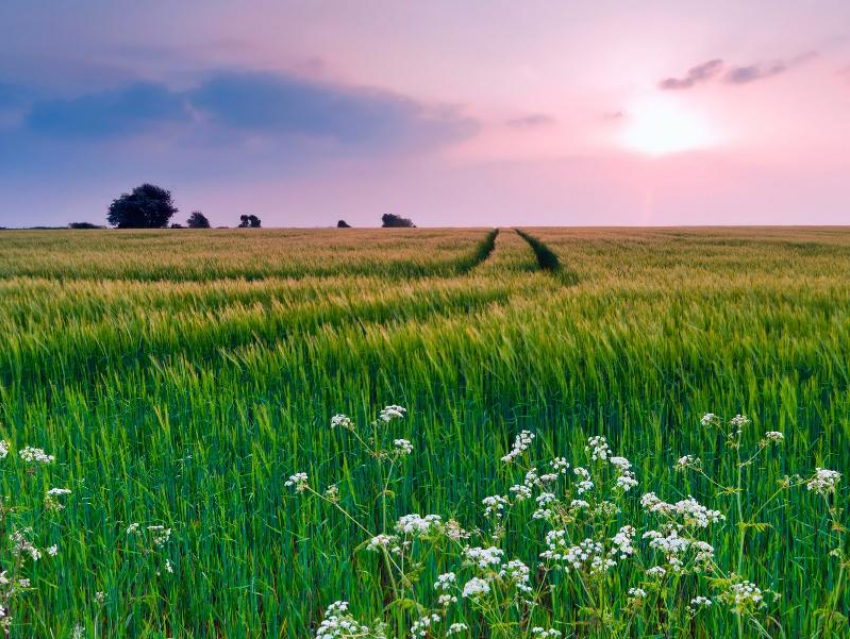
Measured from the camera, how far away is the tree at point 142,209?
104 m

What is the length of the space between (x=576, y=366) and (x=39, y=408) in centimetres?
413

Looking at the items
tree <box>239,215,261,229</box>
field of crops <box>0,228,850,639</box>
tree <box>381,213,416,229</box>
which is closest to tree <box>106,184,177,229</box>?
tree <box>239,215,261,229</box>

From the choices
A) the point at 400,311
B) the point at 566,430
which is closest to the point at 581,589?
the point at 566,430

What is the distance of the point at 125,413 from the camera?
409 cm

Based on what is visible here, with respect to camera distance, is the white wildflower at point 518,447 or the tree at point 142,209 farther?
the tree at point 142,209

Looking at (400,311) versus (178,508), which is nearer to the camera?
(178,508)

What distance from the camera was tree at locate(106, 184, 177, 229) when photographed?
103700 millimetres

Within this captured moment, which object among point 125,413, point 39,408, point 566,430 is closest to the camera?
point 566,430

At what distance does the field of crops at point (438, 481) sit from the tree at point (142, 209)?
365ft

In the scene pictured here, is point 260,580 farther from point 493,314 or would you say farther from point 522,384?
point 493,314

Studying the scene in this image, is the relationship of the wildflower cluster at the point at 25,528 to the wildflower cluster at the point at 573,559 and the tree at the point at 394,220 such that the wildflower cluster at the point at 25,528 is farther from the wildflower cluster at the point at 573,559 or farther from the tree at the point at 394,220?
the tree at the point at 394,220

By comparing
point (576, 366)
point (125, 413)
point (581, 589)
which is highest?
point (576, 366)

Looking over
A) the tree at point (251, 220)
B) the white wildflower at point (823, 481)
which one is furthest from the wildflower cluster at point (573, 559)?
the tree at point (251, 220)

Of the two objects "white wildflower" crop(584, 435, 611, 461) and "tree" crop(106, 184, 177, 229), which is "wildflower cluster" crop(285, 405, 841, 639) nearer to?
"white wildflower" crop(584, 435, 611, 461)
